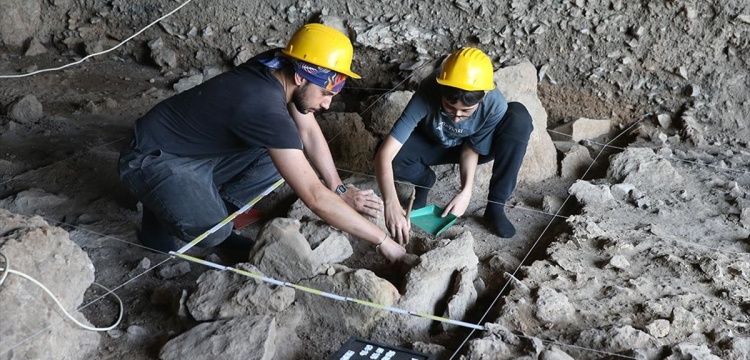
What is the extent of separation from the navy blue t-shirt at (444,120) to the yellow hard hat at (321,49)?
1.85 ft

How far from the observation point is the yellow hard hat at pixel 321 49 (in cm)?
304

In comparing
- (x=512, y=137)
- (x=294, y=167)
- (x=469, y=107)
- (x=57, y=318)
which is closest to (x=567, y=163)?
(x=512, y=137)

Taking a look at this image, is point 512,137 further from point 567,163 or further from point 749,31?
point 749,31

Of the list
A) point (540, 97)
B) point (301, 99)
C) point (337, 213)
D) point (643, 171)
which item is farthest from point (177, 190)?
point (540, 97)

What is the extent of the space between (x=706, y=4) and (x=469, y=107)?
7.39ft

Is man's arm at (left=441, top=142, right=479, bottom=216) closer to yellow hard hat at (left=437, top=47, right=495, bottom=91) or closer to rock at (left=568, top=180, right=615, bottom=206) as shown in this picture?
yellow hard hat at (left=437, top=47, right=495, bottom=91)

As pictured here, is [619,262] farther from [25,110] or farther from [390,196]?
[25,110]

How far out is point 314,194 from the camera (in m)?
2.92

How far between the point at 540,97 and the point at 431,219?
1.91 metres

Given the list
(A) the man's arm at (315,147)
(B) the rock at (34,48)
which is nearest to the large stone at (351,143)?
(A) the man's arm at (315,147)

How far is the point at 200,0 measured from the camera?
5.92m

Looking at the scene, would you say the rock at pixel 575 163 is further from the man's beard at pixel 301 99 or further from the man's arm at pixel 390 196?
the man's beard at pixel 301 99

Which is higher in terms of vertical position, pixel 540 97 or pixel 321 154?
pixel 321 154

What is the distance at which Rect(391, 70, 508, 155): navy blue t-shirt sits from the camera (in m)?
3.57
